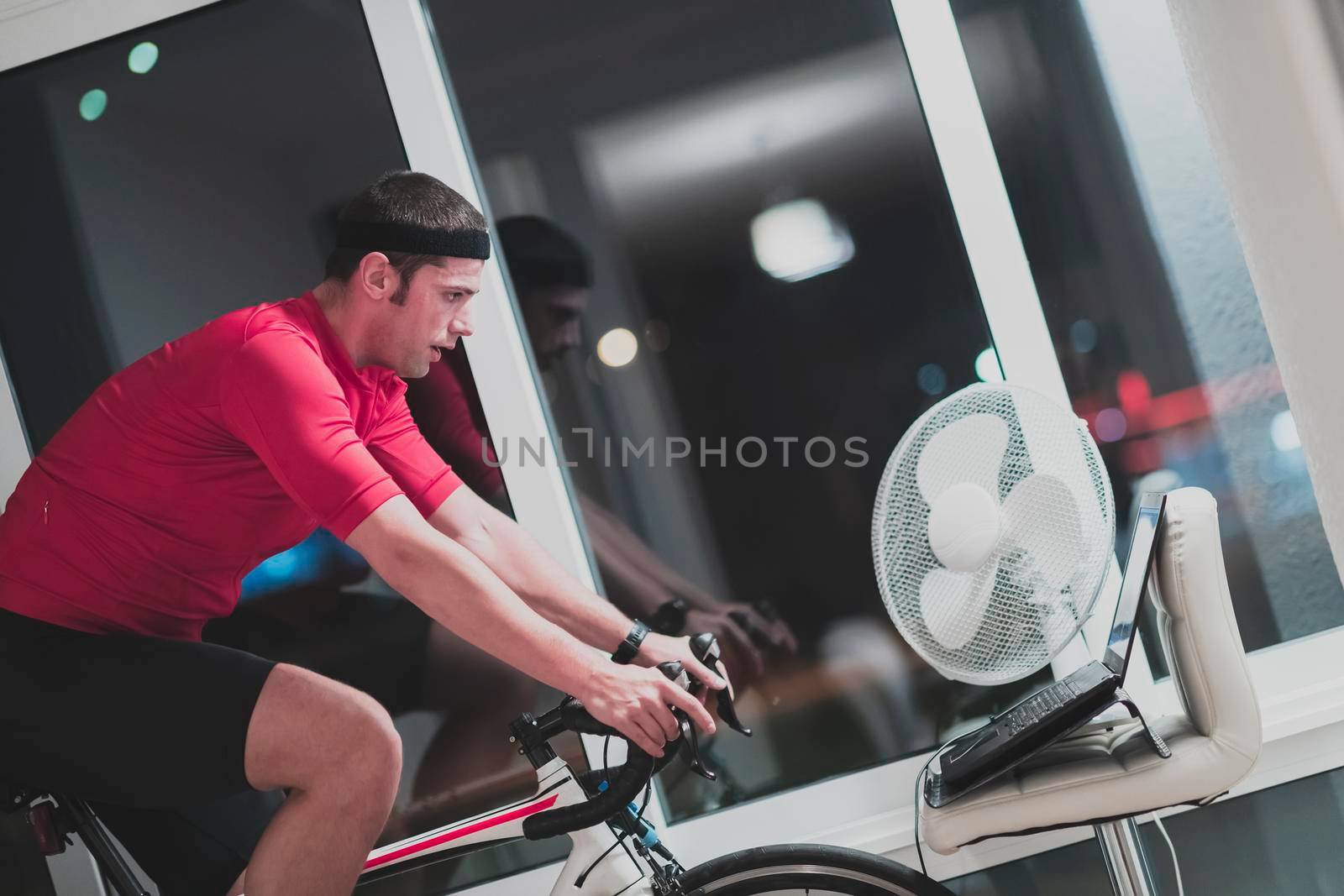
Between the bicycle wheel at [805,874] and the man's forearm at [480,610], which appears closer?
the man's forearm at [480,610]

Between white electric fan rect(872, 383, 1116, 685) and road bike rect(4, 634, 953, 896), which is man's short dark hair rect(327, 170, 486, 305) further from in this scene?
white electric fan rect(872, 383, 1116, 685)

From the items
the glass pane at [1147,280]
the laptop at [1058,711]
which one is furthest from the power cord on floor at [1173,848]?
the laptop at [1058,711]

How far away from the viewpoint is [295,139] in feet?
7.12

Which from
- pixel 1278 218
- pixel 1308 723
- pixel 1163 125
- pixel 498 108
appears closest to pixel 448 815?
pixel 498 108

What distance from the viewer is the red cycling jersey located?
4.33ft

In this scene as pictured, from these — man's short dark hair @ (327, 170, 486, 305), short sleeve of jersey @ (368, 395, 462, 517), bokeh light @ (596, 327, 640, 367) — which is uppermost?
man's short dark hair @ (327, 170, 486, 305)

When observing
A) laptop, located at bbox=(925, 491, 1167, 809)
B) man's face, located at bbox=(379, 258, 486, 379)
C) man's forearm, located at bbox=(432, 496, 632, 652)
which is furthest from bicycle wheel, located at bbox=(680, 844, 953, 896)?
man's face, located at bbox=(379, 258, 486, 379)

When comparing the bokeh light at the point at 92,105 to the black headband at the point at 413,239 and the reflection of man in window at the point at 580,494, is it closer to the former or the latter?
the reflection of man in window at the point at 580,494

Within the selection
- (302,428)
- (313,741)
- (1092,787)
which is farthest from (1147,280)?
(313,741)

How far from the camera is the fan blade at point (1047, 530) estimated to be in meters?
1.46

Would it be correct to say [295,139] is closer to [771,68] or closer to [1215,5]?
[771,68]

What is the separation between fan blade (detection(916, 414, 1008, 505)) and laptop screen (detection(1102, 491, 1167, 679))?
0.23 meters

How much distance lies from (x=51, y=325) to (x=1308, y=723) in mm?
2868

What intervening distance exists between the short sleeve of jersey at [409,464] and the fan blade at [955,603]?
84 cm
